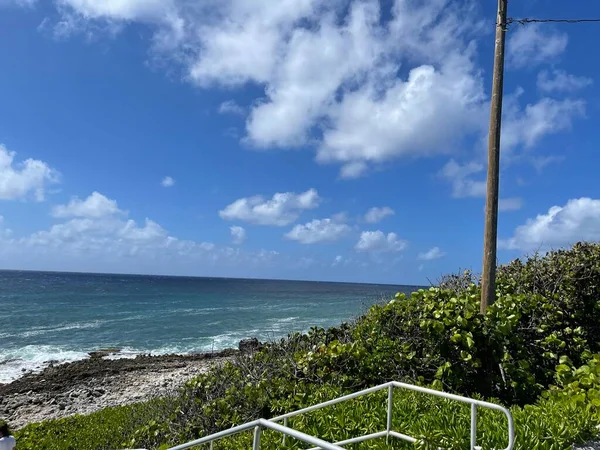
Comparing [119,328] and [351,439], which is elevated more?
[351,439]

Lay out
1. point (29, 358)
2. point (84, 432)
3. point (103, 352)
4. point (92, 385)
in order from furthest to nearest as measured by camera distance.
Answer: point (103, 352) < point (29, 358) < point (92, 385) < point (84, 432)

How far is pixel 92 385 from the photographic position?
799 inches

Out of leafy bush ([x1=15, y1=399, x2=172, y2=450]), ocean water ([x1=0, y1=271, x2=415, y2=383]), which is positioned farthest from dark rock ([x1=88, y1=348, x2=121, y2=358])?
leafy bush ([x1=15, y1=399, x2=172, y2=450])

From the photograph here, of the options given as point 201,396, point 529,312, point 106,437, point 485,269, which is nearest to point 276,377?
point 201,396

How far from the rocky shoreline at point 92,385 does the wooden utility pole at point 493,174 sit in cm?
1177

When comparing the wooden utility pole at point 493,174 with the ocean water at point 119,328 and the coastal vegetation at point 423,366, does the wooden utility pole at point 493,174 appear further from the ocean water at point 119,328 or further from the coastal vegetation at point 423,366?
the ocean water at point 119,328

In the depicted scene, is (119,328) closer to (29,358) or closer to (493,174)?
(29,358)

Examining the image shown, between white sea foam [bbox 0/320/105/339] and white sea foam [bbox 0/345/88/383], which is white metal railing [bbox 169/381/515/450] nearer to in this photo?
white sea foam [bbox 0/345/88/383]

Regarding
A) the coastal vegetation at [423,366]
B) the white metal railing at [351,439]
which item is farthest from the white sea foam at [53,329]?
the white metal railing at [351,439]

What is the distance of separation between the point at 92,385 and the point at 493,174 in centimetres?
1966

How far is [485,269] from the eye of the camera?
657cm

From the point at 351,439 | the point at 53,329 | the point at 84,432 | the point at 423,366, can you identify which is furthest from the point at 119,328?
the point at 351,439

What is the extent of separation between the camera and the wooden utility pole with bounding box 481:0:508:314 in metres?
6.51

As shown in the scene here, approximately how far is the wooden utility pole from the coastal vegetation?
309 millimetres
